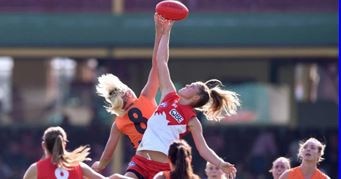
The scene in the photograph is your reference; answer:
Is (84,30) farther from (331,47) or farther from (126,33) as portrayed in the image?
(331,47)

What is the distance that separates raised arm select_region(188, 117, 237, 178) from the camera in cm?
902

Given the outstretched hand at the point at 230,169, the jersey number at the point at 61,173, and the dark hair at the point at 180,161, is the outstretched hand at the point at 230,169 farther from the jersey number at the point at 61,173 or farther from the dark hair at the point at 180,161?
the jersey number at the point at 61,173

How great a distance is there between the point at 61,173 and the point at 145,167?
2.65 ft

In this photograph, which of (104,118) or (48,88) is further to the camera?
(48,88)

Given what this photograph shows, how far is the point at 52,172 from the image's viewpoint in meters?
9.21

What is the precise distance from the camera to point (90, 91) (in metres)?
22.1

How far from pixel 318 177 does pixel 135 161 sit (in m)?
1.78

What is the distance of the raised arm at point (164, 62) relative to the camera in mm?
9844

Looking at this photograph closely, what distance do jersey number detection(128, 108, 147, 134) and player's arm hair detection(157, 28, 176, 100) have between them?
1.14 ft

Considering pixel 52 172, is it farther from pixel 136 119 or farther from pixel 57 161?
pixel 136 119

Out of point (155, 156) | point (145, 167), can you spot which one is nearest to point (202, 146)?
point (155, 156)

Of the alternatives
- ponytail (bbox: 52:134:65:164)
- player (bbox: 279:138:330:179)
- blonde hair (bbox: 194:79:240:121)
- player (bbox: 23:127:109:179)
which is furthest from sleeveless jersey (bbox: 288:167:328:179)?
ponytail (bbox: 52:134:65:164)

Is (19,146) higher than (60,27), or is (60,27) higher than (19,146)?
(60,27)

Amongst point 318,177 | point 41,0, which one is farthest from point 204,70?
point 318,177
